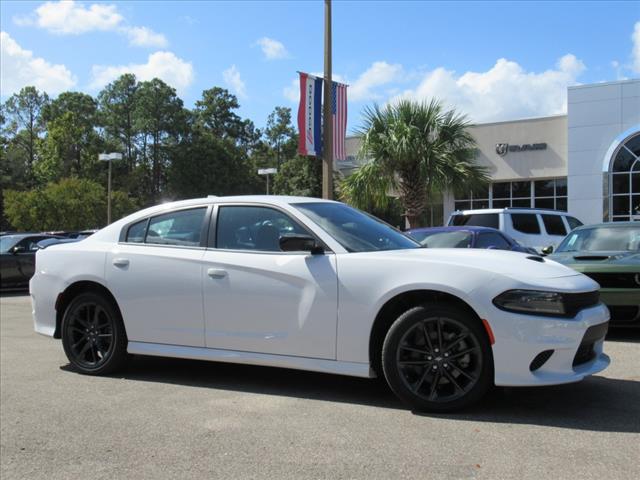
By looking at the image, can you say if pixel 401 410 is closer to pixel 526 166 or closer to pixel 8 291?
pixel 8 291

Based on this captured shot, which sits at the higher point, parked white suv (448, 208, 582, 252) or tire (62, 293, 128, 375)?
parked white suv (448, 208, 582, 252)

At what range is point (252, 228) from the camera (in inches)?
204

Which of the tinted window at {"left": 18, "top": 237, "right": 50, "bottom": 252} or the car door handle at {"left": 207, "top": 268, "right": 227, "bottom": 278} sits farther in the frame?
the tinted window at {"left": 18, "top": 237, "right": 50, "bottom": 252}

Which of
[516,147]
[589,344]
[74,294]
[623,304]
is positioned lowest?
[623,304]

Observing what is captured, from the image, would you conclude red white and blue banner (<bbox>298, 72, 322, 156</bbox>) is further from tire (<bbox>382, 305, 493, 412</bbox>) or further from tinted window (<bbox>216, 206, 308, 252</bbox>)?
tire (<bbox>382, 305, 493, 412</bbox>)

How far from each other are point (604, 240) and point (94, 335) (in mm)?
6622

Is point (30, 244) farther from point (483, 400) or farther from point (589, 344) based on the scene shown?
point (589, 344)

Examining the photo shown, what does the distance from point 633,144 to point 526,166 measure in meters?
4.69

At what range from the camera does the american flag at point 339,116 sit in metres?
14.1

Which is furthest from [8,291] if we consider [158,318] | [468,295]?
[468,295]

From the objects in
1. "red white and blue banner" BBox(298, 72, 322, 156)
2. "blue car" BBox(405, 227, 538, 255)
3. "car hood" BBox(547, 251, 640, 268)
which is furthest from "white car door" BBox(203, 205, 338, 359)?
"red white and blue banner" BBox(298, 72, 322, 156)

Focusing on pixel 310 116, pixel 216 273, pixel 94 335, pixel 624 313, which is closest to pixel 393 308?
pixel 216 273

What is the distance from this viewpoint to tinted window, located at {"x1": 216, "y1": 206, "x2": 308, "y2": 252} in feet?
16.5

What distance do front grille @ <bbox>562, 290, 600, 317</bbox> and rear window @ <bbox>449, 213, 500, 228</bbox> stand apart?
947cm
